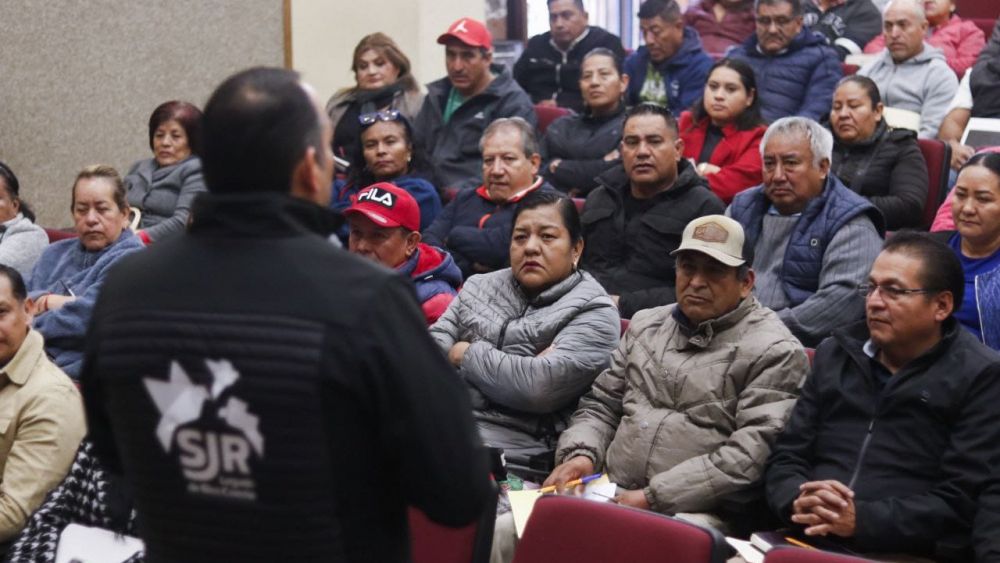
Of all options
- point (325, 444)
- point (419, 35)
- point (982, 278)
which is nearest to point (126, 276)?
point (325, 444)

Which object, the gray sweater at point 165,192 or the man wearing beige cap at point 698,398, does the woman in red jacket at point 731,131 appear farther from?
the gray sweater at point 165,192

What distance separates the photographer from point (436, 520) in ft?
4.80

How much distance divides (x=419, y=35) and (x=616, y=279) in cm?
332

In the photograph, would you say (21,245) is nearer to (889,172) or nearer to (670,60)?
(670,60)

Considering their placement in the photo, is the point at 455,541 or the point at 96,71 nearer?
the point at 455,541

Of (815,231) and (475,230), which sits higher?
(815,231)

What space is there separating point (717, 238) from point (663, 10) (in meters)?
3.00

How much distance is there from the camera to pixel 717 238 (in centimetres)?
302

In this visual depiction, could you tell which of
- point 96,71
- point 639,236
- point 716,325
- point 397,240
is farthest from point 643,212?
point 96,71

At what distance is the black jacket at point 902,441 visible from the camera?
2549mm

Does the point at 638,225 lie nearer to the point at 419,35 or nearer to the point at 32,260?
the point at 32,260

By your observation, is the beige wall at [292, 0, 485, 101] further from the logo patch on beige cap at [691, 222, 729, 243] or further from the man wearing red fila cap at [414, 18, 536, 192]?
the logo patch on beige cap at [691, 222, 729, 243]

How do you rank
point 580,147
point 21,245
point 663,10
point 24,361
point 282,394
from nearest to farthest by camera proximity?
1. point 282,394
2. point 24,361
3. point 21,245
4. point 580,147
5. point 663,10

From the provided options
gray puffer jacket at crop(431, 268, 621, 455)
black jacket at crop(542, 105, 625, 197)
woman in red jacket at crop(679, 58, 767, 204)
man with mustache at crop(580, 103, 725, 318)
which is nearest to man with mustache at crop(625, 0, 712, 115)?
black jacket at crop(542, 105, 625, 197)
